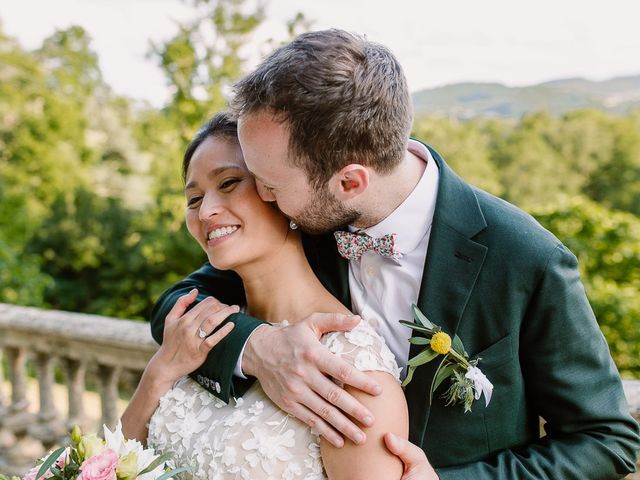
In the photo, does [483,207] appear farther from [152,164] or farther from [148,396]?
[152,164]

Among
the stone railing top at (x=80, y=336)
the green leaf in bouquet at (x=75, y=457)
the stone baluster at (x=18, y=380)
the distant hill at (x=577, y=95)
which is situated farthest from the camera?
the distant hill at (x=577, y=95)

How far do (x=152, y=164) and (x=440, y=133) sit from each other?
1397 cm

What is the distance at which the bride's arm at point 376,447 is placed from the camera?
1.57 m

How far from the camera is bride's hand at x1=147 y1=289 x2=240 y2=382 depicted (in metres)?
1.89

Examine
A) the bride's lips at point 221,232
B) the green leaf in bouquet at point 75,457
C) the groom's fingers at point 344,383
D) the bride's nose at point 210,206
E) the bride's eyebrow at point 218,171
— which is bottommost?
the green leaf in bouquet at point 75,457

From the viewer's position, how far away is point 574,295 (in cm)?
160

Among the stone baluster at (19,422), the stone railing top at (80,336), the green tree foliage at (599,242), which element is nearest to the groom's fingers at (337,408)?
the stone railing top at (80,336)

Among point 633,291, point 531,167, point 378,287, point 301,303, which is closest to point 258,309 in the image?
point 301,303

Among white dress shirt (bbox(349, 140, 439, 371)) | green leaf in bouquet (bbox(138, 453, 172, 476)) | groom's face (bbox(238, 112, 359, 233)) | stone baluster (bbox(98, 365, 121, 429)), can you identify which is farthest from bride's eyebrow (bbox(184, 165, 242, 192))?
stone baluster (bbox(98, 365, 121, 429))

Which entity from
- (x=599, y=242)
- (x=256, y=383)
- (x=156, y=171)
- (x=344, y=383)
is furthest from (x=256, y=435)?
(x=156, y=171)

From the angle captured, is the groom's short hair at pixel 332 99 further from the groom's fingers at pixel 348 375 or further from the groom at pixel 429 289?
the groom's fingers at pixel 348 375

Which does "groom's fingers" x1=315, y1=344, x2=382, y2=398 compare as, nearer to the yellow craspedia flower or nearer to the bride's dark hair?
the yellow craspedia flower

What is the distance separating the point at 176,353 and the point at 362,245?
675 millimetres

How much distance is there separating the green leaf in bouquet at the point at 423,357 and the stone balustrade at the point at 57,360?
1.69 m
